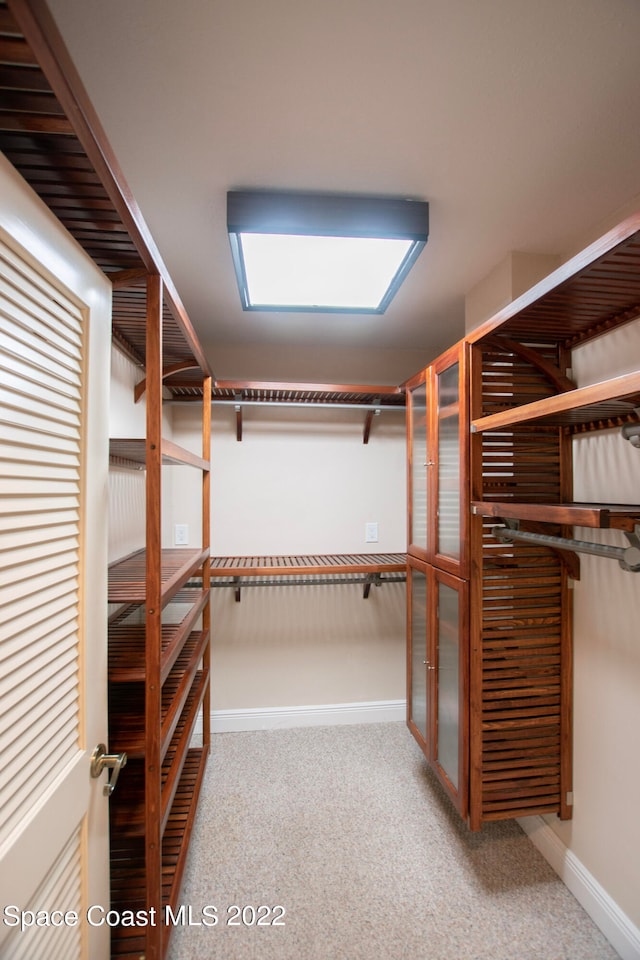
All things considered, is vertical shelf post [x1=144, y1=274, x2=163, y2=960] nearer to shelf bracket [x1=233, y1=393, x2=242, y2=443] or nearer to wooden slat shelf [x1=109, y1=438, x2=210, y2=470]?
wooden slat shelf [x1=109, y1=438, x2=210, y2=470]

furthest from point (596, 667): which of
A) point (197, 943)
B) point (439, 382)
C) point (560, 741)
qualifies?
point (197, 943)

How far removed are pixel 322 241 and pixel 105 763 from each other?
1.60 metres

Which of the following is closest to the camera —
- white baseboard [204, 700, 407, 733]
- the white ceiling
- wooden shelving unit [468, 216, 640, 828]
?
the white ceiling

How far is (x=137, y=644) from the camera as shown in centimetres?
126

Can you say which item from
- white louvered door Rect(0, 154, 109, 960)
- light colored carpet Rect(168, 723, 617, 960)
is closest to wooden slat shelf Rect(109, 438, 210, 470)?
white louvered door Rect(0, 154, 109, 960)

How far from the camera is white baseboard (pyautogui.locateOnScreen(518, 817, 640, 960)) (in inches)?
48.0

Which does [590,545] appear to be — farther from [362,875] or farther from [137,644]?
[362,875]

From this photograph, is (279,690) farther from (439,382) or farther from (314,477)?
(439,382)

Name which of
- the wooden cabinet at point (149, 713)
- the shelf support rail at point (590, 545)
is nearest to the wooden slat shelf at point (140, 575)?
the wooden cabinet at point (149, 713)

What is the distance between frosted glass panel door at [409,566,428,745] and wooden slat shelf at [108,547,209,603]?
108cm

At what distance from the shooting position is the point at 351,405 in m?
2.39

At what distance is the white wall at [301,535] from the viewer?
2475 mm

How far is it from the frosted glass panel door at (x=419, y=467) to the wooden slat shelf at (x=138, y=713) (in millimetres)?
1180

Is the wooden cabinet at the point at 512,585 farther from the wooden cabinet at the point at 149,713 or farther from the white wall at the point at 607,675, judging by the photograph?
the wooden cabinet at the point at 149,713
